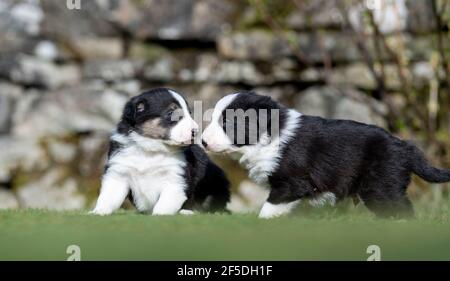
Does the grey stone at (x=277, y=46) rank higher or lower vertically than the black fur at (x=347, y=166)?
higher

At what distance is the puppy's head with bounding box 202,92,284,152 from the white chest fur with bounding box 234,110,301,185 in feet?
0.15

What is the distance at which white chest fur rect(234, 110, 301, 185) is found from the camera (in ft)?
21.5

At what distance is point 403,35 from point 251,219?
6.08 metres

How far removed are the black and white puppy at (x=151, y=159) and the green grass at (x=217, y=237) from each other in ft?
1.96

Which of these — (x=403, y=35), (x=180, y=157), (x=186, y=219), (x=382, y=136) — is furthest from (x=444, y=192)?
(x=186, y=219)

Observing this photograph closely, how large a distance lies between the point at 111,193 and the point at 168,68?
4870mm

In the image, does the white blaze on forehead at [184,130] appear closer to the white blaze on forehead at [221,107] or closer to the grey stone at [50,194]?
the white blaze on forehead at [221,107]

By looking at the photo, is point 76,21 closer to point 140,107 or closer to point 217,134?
point 140,107

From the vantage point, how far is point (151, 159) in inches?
273

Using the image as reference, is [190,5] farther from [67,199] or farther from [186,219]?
[186,219]

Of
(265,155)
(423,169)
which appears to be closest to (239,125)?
(265,155)

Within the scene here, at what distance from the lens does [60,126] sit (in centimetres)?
1152

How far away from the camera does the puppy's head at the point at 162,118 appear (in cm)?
672

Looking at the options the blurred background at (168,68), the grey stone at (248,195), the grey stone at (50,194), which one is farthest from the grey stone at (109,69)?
the grey stone at (248,195)
